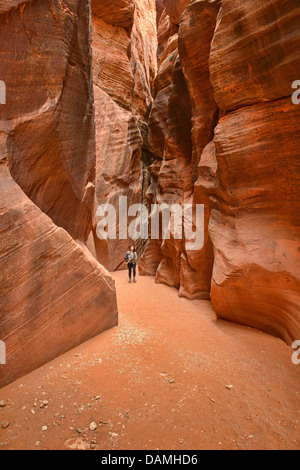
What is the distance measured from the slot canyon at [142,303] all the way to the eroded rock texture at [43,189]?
2cm

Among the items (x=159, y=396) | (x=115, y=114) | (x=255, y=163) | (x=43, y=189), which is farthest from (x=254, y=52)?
(x=115, y=114)

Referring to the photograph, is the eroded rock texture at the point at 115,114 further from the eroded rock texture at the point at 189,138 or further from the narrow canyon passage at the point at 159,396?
the narrow canyon passage at the point at 159,396

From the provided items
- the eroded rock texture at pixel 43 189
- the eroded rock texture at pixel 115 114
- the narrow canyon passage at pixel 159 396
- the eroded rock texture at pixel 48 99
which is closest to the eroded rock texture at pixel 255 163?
the narrow canyon passage at pixel 159 396

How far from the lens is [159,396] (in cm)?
315

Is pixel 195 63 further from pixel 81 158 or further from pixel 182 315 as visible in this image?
pixel 182 315

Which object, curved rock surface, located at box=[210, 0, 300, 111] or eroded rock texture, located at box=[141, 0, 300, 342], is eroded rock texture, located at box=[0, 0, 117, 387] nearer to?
eroded rock texture, located at box=[141, 0, 300, 342]

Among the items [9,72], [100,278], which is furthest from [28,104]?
[100,278]

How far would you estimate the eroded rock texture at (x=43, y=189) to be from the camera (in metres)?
3.52

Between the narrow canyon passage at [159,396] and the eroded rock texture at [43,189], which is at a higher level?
the eroded rock texture at [43,189]

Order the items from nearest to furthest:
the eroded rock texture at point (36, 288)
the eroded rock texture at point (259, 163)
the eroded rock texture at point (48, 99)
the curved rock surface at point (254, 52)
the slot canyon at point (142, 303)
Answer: the slot canyon at point (142, 303) < the eroded rock texture at point (36, 288) < the eroded rock texture at point (48, 99) < the curved rock surface at point (254, 52) < the eroded rock texture at point (259, 163)

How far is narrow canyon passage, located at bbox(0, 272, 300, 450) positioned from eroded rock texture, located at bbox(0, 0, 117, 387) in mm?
489

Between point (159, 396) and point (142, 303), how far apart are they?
4322 mm

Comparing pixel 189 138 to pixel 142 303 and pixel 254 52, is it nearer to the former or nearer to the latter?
pixel 254 52

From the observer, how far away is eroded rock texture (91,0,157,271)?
44.0 feet
